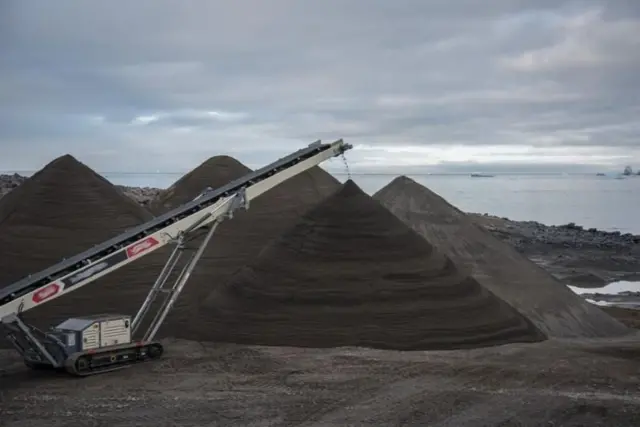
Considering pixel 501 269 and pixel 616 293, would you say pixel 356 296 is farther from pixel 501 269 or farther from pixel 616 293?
pixel 616 293

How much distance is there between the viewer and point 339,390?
43.4 ft

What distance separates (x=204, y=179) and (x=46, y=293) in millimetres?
16611

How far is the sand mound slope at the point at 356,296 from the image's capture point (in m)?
16.9

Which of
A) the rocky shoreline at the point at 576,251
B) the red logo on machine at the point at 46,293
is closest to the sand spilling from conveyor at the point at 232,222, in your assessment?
the red logo on machine at the point at 46,293

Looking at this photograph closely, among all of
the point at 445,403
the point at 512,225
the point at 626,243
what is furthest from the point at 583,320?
the point at 512,225

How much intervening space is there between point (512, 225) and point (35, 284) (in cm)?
5030

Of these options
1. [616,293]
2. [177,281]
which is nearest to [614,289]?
[616,293]

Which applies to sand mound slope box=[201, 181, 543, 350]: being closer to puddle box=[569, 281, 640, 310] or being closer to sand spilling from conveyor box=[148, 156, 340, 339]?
sand spilling from conveyor box=[148, 156, 340, 339]

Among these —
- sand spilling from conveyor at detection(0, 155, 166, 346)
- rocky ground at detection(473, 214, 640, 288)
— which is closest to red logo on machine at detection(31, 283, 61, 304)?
sand spilling from conveyor at detection(0, 155, 166, 346)

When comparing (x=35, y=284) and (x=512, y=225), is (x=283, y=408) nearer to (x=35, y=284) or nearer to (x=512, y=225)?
(x=35, y=284)

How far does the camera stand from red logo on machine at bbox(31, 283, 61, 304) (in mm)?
13883

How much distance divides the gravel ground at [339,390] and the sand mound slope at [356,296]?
0.73 metres

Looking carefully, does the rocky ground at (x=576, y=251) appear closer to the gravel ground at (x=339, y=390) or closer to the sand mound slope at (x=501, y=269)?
the sand mound slope at (x=501, y=269)

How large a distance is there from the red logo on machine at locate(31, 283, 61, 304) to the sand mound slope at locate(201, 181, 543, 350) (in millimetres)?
4249
